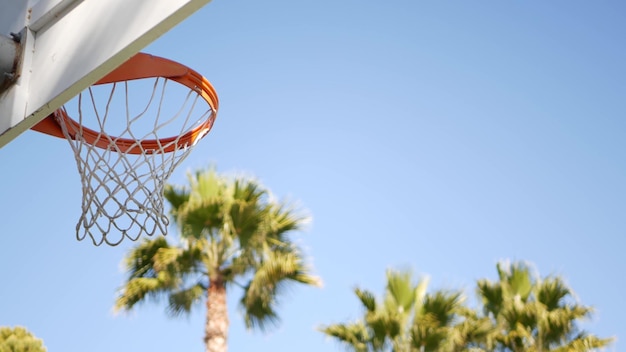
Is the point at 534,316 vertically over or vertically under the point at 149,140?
over

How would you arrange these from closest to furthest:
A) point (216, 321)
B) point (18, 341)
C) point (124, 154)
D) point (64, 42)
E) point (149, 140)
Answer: point (64, 42) → point (124, 154) → point (149, 140) → point (216, 321) → point (18, 341)

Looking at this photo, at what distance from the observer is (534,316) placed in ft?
30.6

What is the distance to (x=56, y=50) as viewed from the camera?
2182 mm

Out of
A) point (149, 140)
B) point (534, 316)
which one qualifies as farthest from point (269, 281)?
point (149, 140)

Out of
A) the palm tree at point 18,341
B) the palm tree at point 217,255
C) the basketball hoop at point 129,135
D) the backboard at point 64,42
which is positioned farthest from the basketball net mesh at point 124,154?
the palm tree at point 18,341

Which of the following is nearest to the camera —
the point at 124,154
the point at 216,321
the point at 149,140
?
the point at 124,154

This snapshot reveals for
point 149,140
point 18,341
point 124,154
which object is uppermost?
point 18,341

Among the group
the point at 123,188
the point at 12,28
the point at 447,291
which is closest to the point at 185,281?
the point at 447,291

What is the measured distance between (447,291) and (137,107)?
6452 millimetres

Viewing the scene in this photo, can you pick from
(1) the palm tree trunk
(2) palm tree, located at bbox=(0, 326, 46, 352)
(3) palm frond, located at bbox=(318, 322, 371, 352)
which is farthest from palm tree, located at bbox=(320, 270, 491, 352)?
(2) palm tree, located at bbox=(0, 326, 46, 352)

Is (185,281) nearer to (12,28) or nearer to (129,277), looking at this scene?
(129,277)

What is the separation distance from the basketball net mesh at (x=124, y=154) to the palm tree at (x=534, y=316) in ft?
22.1

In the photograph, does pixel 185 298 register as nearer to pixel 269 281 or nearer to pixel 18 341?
pixel 269 281

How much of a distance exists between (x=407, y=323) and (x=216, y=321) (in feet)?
6.74
